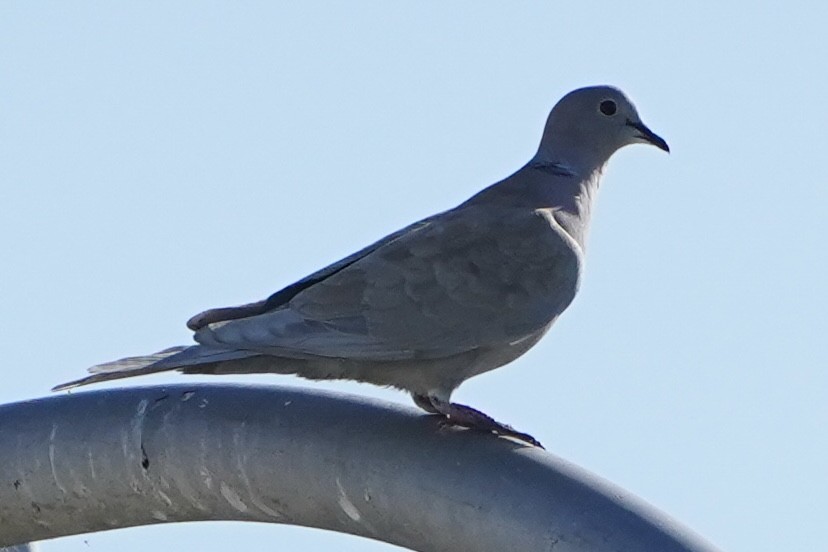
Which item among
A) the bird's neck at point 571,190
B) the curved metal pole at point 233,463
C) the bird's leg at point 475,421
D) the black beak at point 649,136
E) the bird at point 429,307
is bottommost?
the curved metal pole at point 233,463

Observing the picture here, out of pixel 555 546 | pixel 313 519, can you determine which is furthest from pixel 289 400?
pixel 555 546

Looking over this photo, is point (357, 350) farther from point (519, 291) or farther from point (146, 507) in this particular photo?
point (146, 507)

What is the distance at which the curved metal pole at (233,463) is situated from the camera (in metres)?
2.97

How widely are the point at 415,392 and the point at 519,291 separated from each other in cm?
45

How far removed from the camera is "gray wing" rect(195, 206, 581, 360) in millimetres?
4359

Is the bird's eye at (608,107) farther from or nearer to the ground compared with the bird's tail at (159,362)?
farther from the ground

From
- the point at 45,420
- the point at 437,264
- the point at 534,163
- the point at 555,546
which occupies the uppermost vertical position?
the point at 534,163

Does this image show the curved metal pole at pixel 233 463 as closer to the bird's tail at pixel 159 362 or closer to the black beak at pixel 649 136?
the bird's tail at pixel 159 362

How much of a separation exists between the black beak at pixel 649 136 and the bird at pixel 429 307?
0.77m

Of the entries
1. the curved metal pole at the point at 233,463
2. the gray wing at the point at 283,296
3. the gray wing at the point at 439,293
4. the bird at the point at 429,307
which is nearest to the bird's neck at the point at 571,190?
the bird at the point at 429,307

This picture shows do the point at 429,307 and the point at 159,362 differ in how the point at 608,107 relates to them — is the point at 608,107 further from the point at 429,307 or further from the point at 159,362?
the point at 159,362

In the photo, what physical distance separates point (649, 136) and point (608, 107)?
0.65ft

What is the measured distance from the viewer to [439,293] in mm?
4633

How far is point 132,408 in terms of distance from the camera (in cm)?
315
